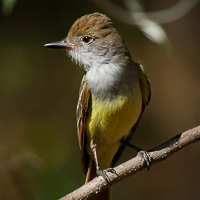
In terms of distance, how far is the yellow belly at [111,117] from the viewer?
4.64 m

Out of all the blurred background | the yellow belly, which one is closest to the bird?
the yellow belly

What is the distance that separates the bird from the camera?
469 cm

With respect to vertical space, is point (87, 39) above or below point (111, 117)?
above

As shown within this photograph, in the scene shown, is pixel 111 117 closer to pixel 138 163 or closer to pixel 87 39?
pixel 138 163

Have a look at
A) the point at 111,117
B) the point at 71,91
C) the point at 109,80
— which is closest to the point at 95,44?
the point at 109,80

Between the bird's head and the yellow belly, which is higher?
the bird's head

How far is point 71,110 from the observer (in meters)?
7.35

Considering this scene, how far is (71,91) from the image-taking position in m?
7.44

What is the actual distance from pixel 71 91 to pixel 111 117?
9.34ft

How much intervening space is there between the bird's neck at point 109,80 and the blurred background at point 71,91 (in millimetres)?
2096

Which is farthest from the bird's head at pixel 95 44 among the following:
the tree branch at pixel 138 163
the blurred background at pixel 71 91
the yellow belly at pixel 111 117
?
the blurred background at pixel 71 91

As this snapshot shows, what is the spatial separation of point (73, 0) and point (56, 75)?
104cm

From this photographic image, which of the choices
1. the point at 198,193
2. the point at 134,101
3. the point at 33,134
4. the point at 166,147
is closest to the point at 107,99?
the point at 134,101

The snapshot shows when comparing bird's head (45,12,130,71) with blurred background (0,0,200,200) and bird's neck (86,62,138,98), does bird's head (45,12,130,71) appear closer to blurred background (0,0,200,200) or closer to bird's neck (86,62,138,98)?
bird's neck (86,62,138,98)
